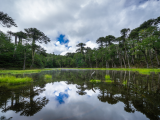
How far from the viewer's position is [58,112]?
2.84 m

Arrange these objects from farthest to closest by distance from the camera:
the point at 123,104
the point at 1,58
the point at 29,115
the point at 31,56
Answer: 1. the point at 31,56
2. the point at 1,58
3. the point at 123,104
4. the point at 29,115

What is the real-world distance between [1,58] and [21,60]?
6.23 m

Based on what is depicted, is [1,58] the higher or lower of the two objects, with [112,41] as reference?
lower

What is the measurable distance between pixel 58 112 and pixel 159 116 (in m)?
3.19

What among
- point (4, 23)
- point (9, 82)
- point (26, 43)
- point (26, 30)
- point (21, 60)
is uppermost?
point (26, 30)

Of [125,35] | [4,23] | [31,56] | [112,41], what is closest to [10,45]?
[31,56]

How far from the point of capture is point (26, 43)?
3175 centimetres

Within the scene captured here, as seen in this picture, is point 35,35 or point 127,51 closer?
point 35,35

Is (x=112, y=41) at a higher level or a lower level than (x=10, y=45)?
higher

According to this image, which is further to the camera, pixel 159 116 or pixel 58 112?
pixel 58 112

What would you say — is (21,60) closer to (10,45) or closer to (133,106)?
(10,45)

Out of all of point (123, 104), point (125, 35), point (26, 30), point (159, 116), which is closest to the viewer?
point (159, 116)

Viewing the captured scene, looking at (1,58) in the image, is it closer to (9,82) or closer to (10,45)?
(10,45)

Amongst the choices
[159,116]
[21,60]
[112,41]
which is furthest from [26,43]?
[112,41]
